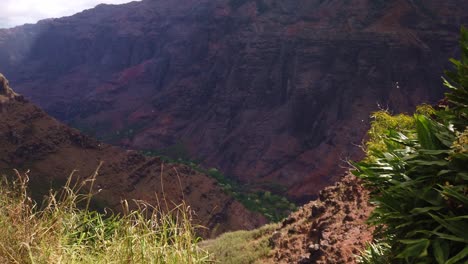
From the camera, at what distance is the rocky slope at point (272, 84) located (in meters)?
41.2

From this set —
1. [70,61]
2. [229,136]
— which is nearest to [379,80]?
[229,136]

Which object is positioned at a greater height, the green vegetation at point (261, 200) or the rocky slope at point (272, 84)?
the rocky slope at point (272, 84)

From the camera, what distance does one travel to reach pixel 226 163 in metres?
48.0

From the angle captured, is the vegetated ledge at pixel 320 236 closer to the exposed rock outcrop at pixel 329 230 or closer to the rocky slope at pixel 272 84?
the exposed rock outcrop at pixel 329 230

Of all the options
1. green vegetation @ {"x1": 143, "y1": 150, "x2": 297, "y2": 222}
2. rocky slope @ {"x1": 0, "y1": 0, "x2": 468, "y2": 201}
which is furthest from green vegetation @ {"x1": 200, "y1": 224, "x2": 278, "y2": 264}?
green vegetation @ {"x1": 143, "y1": 150, "x2": 297, "y2": 222}

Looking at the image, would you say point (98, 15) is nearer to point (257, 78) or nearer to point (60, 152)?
point (257, 78)

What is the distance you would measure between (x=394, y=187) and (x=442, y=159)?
1.48 ft

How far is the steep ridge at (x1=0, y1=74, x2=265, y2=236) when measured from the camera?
23.1 meters

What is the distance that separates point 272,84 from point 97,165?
29.9 meters

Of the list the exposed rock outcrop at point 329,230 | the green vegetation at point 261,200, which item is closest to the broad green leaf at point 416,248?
the exposed rock outcrop at point 329,230

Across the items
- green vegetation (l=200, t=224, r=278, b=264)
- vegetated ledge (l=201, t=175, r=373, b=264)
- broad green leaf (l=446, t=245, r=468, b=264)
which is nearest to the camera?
broad green leaf (l=446, t=245, r=468, b=264)

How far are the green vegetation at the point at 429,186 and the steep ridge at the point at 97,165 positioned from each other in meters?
19.6

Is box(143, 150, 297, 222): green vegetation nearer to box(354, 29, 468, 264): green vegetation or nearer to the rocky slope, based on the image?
the rocky slope

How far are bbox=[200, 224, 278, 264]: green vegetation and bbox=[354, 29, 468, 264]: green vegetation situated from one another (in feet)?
21.4
